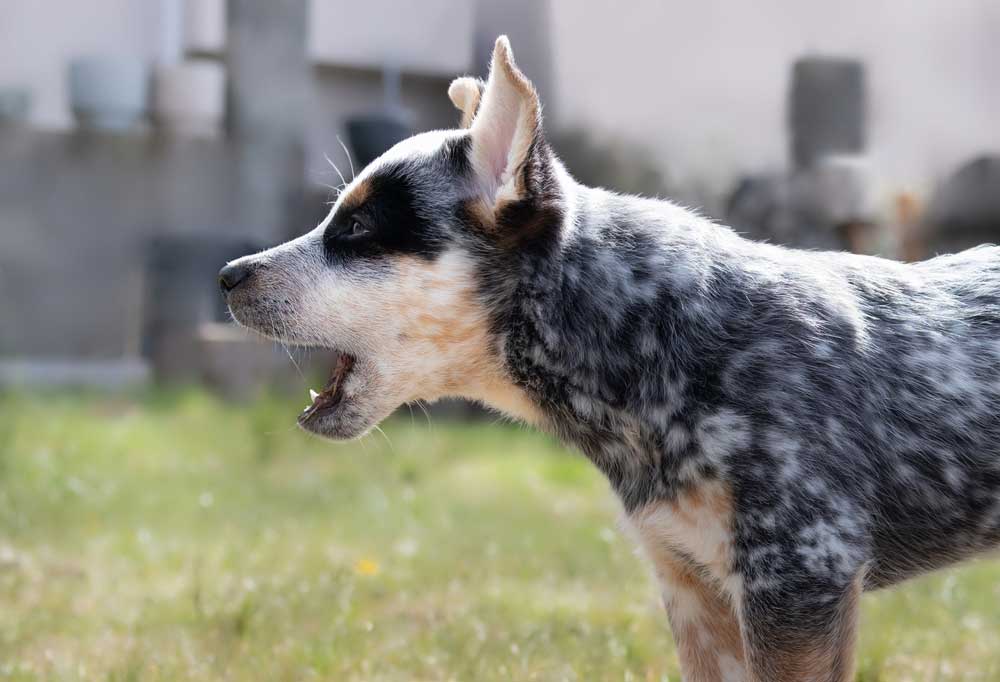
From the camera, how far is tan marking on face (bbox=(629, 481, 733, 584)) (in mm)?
2445

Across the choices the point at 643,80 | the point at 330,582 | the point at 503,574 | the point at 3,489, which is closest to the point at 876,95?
the point at 643,80

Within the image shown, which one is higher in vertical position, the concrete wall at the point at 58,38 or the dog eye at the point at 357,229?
the dog eye at the point at 357,229

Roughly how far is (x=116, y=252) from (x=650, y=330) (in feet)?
24.4

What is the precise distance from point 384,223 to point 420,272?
15 centimetres

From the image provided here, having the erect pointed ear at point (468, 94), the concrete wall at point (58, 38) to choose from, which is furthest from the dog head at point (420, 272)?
the concrete wall at point (58, 38)

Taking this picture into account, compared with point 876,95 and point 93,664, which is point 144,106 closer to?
point 876,95

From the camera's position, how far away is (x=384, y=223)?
9.20 ft

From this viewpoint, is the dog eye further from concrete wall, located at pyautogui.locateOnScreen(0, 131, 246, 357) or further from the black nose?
concrete wall, located at pyautogui.locateOnScreen(0, 131, 246, 357)

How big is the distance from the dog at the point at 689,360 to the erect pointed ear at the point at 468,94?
8.7 inches

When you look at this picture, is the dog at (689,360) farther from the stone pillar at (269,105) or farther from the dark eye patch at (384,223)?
the stone pillar at (269,105)

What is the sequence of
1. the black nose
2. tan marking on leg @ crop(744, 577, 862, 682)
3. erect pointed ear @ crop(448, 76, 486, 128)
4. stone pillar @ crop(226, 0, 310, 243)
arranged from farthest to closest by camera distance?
stone pillar @ crop(226, 0, 310, 243) → erect pointed ear @ crop(448, 76, 486, 128) → the black nose → tan marking on leg @ crop(744, 577, 862, 682)

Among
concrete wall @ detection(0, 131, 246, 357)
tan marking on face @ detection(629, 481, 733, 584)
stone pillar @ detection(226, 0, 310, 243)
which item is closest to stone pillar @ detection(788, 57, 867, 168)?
stone pillar @ detection(226, 0, 310, 243)

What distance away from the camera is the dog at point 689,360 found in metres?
2.42

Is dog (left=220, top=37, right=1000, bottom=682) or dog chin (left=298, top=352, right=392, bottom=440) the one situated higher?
dog (left=220, top=37, right=1000, bottom=682)
